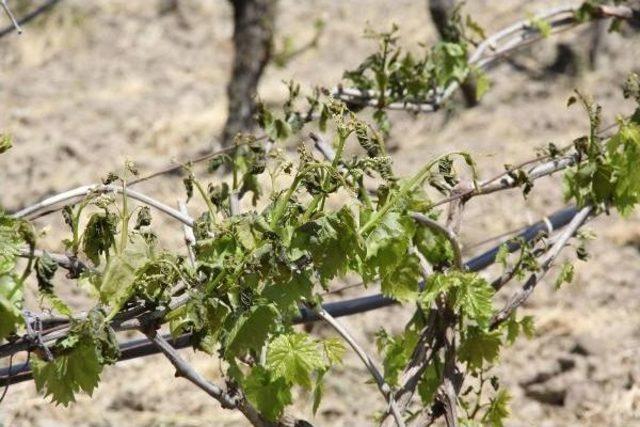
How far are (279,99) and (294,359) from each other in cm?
728

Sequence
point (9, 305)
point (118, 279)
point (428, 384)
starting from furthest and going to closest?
point (428, 384), point (118, 279), point (9, 305)

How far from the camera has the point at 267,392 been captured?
2139 mm

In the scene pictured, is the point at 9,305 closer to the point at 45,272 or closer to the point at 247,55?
the point at 45,272

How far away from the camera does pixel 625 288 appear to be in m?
5.16

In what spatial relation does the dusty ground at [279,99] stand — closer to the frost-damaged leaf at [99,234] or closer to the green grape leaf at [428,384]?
the green grape leaf at [428,384]

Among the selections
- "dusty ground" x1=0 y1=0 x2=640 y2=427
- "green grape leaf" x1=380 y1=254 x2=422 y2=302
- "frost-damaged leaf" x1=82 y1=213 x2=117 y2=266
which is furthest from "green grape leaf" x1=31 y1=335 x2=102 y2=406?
"dusty ground" x1=0 y1=0 x2=640 y2=427

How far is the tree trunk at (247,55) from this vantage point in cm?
794

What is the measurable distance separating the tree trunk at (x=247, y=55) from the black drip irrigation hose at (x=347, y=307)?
512 cm

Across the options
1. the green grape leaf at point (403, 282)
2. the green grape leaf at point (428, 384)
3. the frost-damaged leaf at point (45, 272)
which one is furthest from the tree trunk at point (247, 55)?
the frost-damaged leaf at point (45, 272)

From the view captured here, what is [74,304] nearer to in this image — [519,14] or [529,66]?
[529,66]

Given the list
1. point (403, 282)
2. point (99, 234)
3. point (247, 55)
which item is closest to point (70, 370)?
point (99, 234)

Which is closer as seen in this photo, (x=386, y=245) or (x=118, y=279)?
(x=118, y=279)

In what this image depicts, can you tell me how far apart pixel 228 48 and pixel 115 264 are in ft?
30.3

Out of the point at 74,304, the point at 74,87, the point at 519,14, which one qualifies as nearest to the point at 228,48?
the point at 74,87
